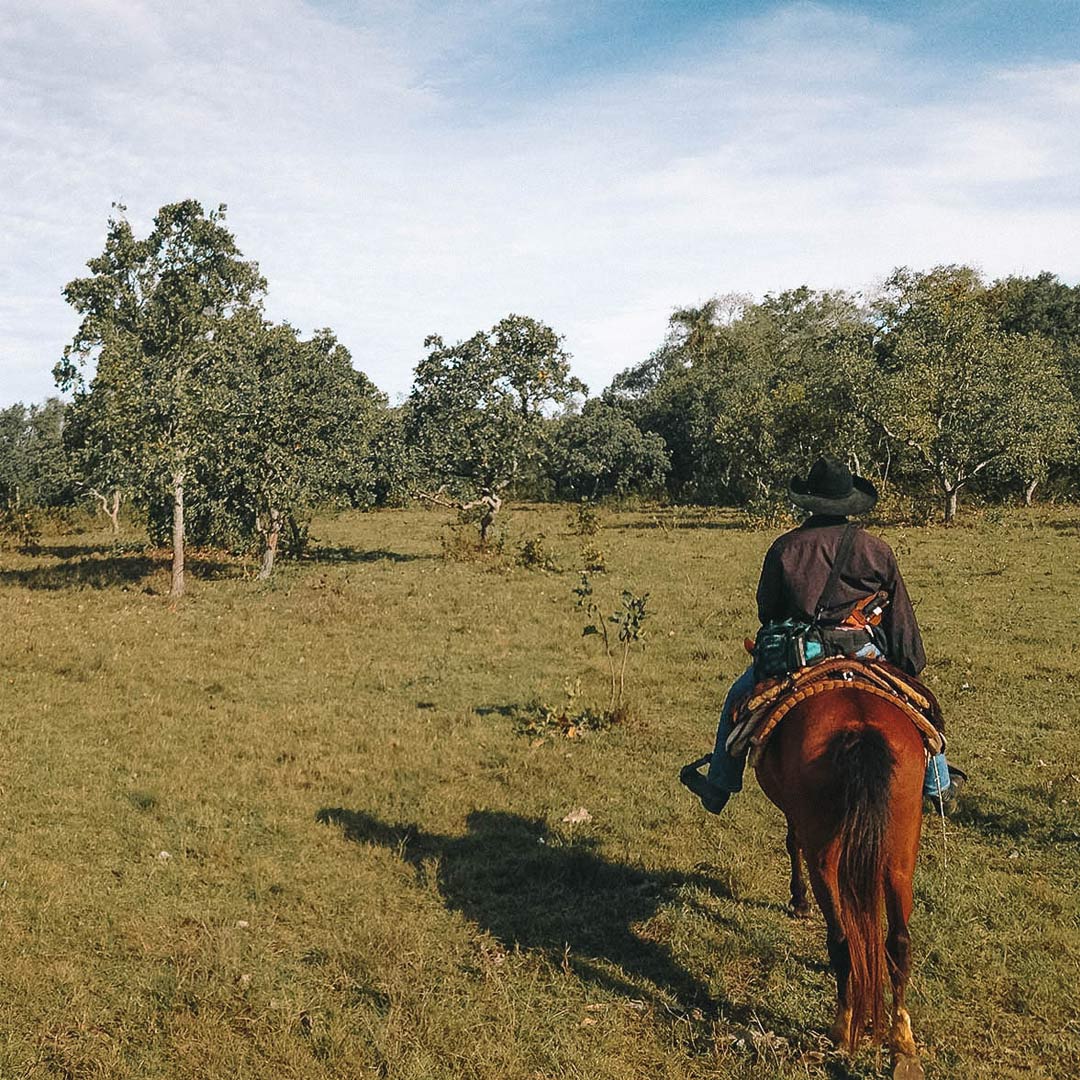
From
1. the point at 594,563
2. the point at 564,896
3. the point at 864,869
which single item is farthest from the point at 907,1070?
the point at 594,563

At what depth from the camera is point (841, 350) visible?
40.0 meters

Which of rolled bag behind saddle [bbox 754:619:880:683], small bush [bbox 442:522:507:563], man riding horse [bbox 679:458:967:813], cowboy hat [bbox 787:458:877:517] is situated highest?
cowboy hat [bbox 787:458:877:517]

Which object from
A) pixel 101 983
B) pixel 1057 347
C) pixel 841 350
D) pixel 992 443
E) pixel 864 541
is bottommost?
pixel 101 983

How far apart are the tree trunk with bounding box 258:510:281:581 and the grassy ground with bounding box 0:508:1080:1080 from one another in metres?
8.93

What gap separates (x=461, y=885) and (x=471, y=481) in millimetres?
24154

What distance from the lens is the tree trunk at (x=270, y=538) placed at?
2677cm

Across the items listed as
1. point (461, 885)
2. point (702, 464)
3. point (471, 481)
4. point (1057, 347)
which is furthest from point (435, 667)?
point (1057, 347)

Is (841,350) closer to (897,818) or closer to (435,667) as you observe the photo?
(435,667)

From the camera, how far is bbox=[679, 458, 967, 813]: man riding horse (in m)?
6.22

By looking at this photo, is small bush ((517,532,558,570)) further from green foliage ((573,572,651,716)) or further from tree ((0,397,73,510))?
tree ((0,397,73,510))

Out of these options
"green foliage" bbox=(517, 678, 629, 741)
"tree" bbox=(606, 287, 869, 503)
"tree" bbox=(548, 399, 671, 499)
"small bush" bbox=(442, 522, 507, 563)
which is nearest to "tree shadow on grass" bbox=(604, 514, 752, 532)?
"tree" bbox=(606, 287, 869, 503)

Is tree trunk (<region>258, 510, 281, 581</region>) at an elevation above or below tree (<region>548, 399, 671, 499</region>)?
below

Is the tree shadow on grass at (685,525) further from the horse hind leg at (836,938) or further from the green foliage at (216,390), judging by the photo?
the horse hind leg at (836,938)

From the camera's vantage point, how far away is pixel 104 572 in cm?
2798
